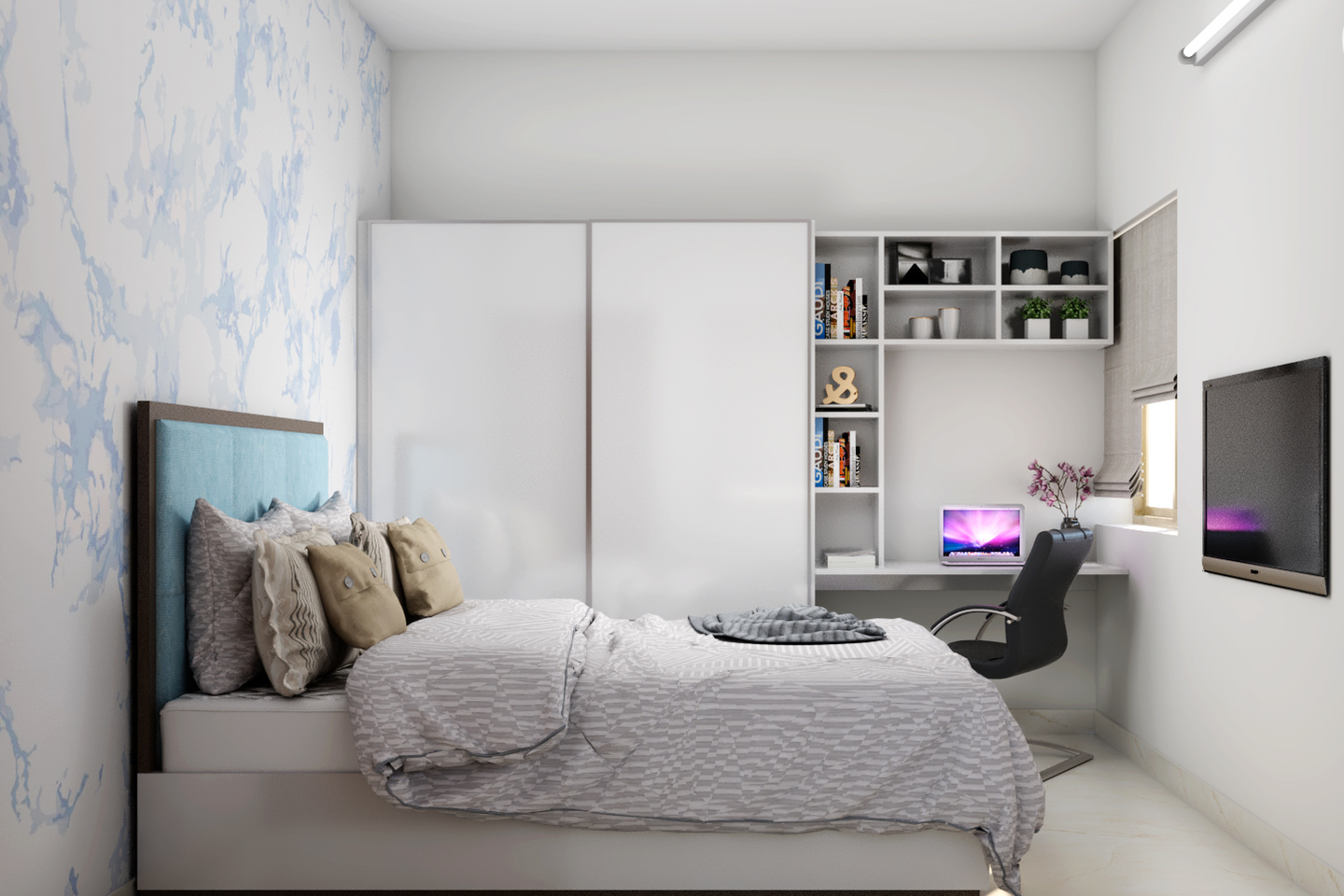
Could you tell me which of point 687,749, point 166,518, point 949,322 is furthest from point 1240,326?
point 166,518

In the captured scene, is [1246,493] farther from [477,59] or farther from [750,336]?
[477,59]

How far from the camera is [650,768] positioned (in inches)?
89.8

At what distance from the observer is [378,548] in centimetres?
280

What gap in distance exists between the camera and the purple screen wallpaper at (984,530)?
3969 millimetres

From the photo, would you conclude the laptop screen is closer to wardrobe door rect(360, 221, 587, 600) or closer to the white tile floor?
the white tile floor

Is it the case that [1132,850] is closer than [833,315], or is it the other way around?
[1132,850]

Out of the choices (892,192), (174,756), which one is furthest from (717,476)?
(174,756)

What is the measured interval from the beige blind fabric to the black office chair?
0.76 metres

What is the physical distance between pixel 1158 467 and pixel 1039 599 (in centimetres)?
97

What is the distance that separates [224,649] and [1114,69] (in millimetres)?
4102

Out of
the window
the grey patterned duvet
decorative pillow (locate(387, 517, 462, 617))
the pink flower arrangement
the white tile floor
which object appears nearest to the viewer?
the grey patterned duvet

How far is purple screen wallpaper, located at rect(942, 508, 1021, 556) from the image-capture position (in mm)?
3969

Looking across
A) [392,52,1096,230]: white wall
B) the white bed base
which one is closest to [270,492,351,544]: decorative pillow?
the white bed base

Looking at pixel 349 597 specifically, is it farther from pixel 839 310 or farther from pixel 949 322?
pixel 949 322
